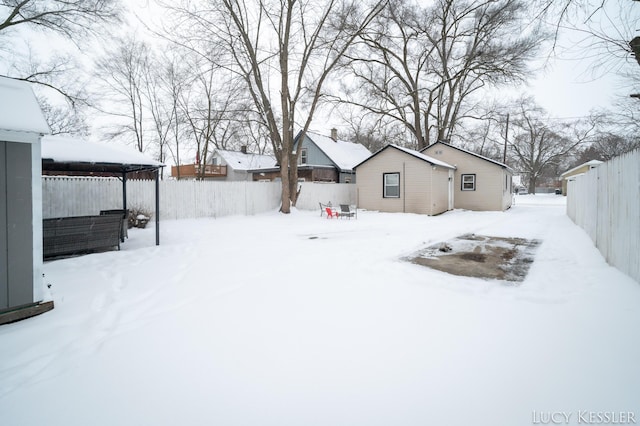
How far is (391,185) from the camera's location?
18.4 metres

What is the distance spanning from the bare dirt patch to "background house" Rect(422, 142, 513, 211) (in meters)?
11.6

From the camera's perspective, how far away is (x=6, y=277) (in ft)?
11.5

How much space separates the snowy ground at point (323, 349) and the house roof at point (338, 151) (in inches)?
877

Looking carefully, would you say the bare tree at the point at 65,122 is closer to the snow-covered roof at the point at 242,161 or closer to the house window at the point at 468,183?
the snow-covered roof at the point at 242,161

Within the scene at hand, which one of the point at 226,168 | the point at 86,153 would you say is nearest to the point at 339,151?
the point at 226,168

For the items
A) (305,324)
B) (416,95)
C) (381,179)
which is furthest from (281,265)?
(416,95)

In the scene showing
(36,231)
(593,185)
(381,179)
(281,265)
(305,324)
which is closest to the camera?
(305,324)

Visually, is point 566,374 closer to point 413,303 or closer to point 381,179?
point 413,303

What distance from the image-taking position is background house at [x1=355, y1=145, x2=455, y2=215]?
17078 millimetres

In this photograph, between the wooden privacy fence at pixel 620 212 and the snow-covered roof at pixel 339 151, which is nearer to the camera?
the wooden privacy fence at pixel 620 212

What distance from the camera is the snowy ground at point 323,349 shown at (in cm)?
214

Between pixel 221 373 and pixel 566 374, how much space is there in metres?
2.68

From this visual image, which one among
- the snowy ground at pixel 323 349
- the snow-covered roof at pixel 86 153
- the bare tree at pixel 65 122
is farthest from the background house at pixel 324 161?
the snowy ground at pixel 323 349
